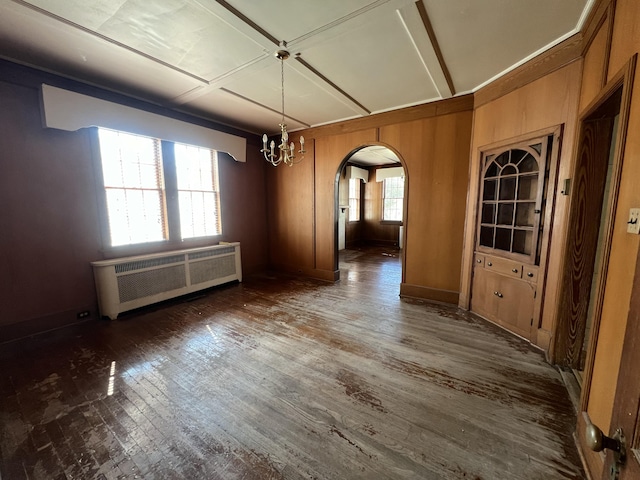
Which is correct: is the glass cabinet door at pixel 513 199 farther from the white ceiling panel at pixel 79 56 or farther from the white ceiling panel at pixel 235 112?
the white ceiling panel at pixel 79 56

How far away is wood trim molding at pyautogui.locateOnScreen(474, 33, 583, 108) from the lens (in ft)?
7.44

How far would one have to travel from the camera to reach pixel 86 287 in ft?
10.7

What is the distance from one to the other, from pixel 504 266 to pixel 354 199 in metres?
6.44

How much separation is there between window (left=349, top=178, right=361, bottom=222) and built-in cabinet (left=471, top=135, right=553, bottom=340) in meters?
5.73

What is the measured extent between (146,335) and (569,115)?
489 cm

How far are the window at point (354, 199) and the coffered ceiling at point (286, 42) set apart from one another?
5411 millimetres

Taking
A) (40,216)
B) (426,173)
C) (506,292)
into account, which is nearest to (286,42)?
(426,173)

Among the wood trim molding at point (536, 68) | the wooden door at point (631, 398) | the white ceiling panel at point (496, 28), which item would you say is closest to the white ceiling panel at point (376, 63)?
the white ceiling panel at point (496, 28)

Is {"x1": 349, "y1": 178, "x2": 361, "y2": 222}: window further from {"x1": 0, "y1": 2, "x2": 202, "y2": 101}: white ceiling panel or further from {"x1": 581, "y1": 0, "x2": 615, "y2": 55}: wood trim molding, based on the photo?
{"x1": 581, "y1": 0, "x2": 615, "y2": 55}: wood trim molding

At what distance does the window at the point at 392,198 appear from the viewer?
28.9 feet

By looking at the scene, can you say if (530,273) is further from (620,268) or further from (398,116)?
(398,116)

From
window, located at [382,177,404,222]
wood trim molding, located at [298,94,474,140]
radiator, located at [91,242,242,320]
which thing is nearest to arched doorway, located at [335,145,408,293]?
window, located at [382,177,404,222]

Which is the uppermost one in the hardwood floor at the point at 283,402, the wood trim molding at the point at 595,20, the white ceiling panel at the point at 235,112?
the white ceiling panel at the point at 235,112

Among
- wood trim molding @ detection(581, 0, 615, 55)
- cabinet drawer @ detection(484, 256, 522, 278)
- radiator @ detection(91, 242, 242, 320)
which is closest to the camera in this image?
wood trim molding @ detection(581, 0, 615, 55)
